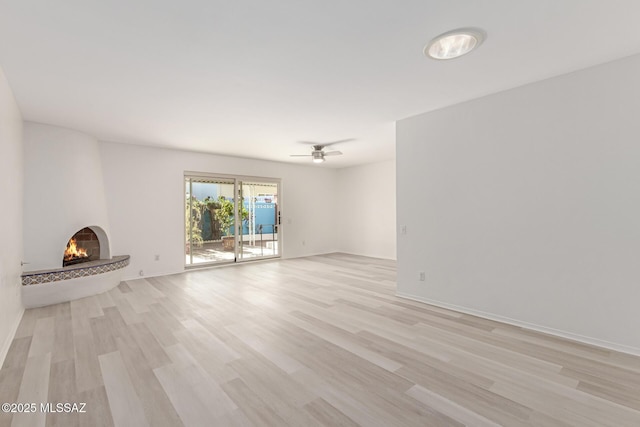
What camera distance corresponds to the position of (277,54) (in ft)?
8.21

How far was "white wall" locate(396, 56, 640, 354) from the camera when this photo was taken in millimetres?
2670

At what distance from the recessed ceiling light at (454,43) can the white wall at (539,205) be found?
1.34 metres

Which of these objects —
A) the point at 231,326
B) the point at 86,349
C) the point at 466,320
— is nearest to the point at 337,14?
the point at 231,326

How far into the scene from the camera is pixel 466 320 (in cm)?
344

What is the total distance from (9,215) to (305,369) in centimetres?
356

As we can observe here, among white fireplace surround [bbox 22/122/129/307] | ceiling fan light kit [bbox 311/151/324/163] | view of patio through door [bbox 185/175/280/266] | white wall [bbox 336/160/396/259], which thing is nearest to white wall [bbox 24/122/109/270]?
white fireplace surround [bbox 22/122/129/307]

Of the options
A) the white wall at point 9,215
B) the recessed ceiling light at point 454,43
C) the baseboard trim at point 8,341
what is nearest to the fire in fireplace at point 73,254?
the white wall at point 9,215

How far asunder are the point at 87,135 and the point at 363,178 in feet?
21.1

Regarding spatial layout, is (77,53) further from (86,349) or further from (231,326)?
(231,326)

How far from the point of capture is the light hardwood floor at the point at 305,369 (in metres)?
1.86

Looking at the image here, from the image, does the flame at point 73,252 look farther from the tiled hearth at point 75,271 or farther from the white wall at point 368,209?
the white wall at point 368,209

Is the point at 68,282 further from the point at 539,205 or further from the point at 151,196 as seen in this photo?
the point at 539,205

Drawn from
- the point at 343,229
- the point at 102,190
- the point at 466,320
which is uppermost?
the point at 102,190

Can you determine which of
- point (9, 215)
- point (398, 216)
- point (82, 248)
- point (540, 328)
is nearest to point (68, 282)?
point (82, 248)
